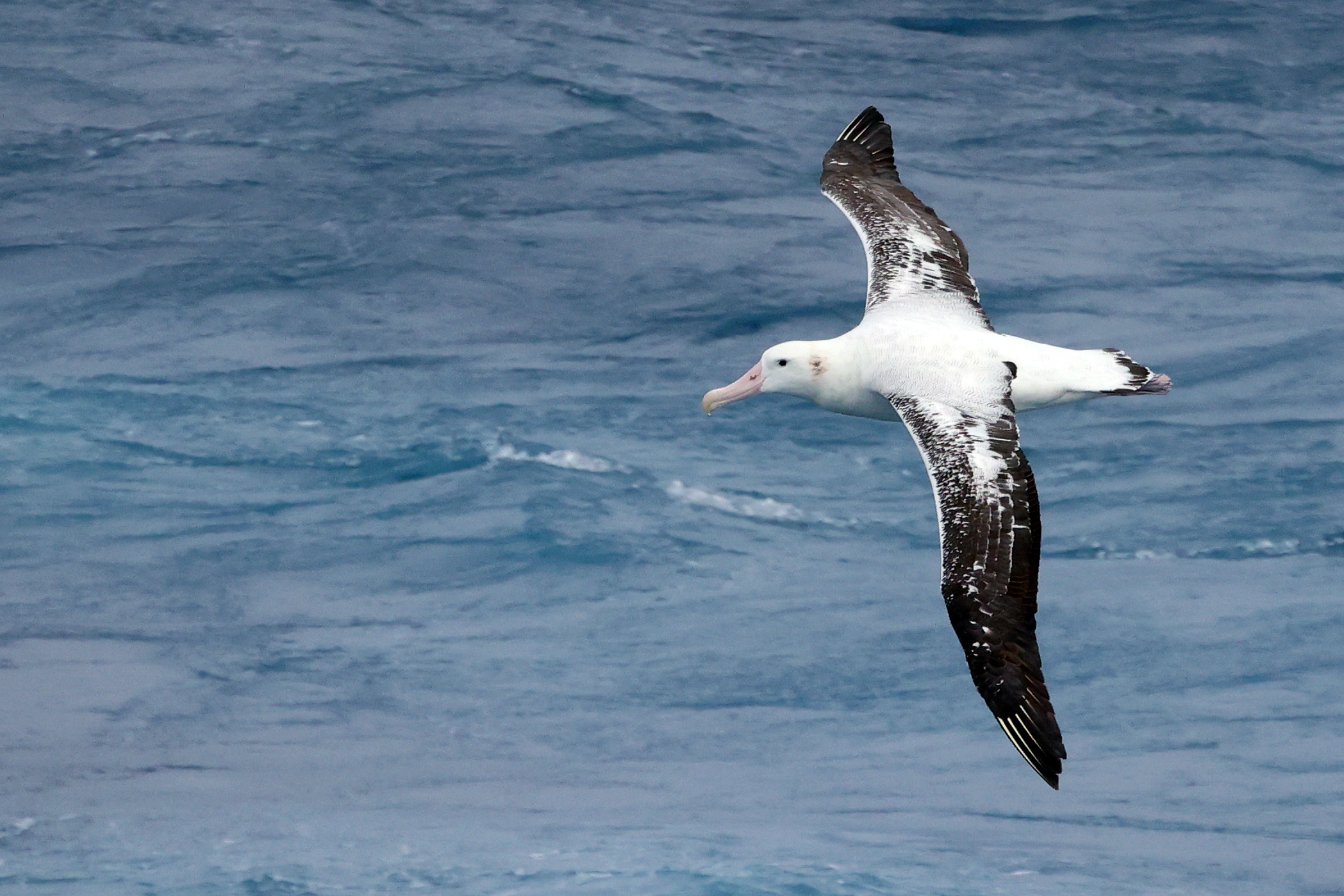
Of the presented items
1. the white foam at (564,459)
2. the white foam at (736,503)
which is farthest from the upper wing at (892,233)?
the white foam at (564,459)

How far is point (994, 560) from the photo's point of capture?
1111 centimetres

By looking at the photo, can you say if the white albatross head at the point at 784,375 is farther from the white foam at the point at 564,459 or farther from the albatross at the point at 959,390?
the white foam at the point at 564,459

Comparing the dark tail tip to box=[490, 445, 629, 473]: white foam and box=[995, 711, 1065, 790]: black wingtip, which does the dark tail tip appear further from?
box=[490, 445, 629, 473]: white foam

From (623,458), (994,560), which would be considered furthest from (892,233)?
(623,458)

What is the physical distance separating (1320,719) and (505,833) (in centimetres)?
676

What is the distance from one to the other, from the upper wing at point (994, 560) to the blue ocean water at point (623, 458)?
10.9 feet

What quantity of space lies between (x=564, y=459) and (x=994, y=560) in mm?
8135

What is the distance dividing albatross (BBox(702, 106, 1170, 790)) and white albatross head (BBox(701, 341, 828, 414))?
11mm

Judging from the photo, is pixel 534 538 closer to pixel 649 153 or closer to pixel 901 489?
pixel 901 489

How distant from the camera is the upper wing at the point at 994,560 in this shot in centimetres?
1053

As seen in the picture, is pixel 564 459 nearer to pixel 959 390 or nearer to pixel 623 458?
pixel 623 458

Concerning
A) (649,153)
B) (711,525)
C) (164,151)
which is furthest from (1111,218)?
(164,151)

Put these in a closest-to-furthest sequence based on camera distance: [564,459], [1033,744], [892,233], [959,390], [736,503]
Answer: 1. [1033,744]
2. [959,390]
3. [892,233]
4. [736,503]
5. [564,459]

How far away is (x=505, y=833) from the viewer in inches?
556
